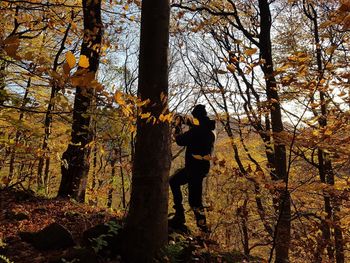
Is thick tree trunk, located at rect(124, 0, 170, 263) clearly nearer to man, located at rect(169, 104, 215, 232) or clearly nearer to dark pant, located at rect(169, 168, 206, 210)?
man, located at rect(169, 104, 215, 232)

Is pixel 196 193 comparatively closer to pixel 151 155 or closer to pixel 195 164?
pixel 195 164

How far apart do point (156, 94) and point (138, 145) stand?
70cm

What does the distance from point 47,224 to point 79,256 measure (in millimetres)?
1994

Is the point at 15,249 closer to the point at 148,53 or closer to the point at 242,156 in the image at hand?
the point at 148,53

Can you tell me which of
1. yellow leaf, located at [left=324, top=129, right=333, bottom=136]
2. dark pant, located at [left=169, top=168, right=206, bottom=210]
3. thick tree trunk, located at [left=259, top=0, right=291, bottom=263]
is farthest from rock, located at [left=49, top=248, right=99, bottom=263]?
thick tree trunk, located at [left=259, top=0, right=291, bottom=263]

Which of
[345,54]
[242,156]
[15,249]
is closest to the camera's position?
[15,249]

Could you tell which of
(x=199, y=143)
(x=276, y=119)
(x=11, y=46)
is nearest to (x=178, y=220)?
(x=199, y=143)

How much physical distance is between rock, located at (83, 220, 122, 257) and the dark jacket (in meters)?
1.67

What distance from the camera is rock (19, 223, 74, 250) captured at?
14.3 ft

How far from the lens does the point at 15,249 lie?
430cm

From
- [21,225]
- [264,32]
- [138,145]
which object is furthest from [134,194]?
[264,32]

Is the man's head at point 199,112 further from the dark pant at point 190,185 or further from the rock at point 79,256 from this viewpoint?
the rock at point 79,256

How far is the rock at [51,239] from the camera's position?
4.34 m

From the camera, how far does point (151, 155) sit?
395 centimetres
